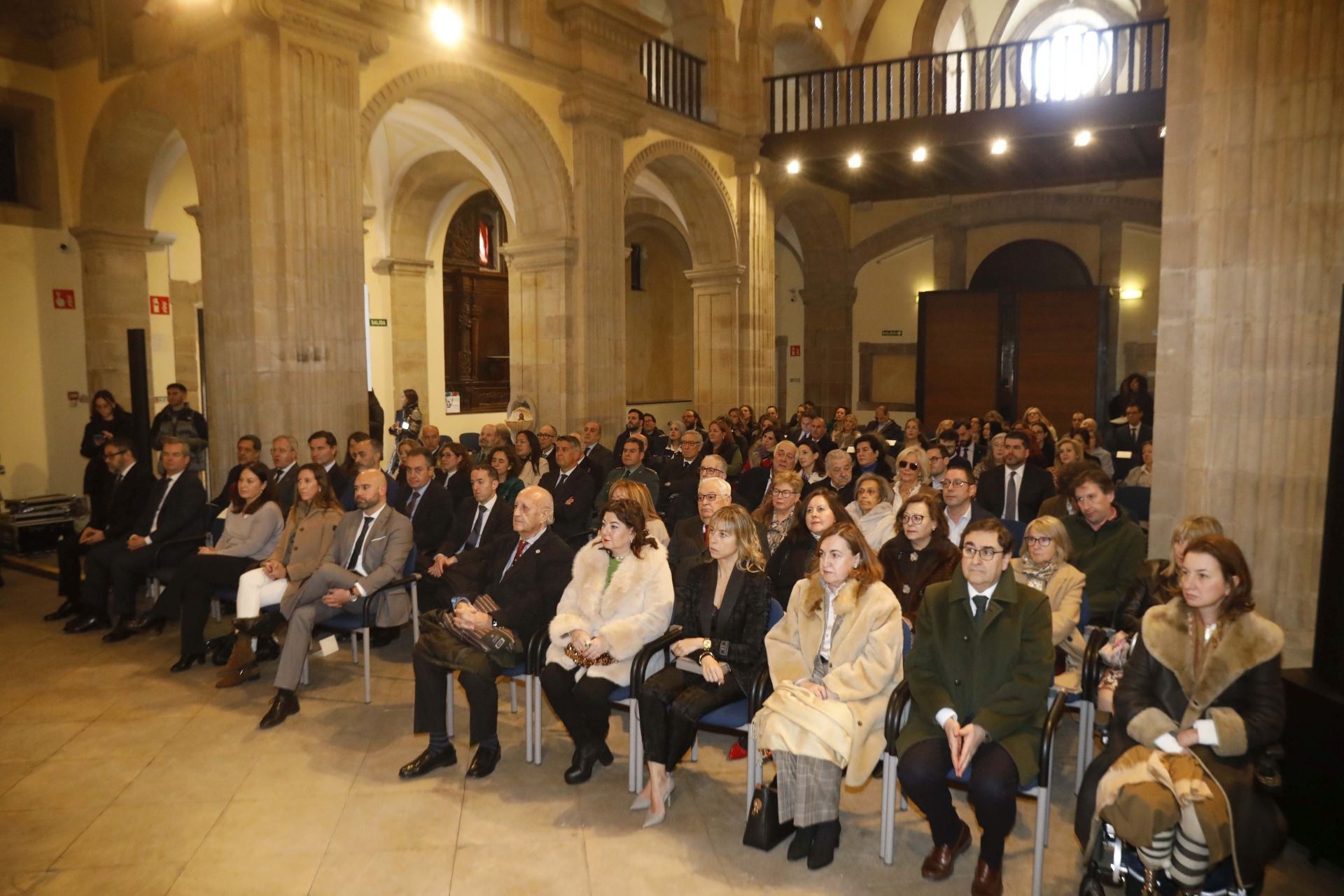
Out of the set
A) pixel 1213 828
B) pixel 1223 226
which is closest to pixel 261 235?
pixel 1223 226

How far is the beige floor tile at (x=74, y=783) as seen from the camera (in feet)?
13.0

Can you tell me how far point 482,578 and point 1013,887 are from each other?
9.58 feet

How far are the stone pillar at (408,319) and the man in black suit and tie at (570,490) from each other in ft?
26.9

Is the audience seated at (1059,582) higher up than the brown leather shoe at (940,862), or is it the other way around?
the audience seated at (1059,582)

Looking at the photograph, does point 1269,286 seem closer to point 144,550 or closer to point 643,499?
point 643,499

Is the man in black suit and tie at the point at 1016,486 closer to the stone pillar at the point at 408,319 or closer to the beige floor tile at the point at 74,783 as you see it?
the beige floor tile at the point at 74,783

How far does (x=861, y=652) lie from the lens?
357cm

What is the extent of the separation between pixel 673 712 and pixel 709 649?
1.06ft

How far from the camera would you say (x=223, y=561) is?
5.65m

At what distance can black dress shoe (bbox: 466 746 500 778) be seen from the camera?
4.18 metres

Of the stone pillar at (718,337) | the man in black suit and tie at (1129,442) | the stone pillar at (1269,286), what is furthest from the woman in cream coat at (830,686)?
the stone pillar at (718,337)

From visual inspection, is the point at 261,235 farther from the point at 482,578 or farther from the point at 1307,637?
the point at 1307,637

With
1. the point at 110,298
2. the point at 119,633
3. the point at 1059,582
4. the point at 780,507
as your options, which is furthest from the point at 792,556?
the point at 110,298

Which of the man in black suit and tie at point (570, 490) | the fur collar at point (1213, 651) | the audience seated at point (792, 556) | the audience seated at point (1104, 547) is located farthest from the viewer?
the man in black suit and tie at point (570, 490)
